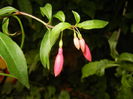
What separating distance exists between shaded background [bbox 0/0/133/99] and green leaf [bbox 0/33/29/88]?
0.48 metres

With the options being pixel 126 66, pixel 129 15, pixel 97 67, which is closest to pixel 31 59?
pixel 97 67

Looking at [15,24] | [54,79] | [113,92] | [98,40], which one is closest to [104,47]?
[98,40]

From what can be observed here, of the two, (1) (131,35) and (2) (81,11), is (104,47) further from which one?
(2) (81,11)

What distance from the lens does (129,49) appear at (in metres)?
2.02

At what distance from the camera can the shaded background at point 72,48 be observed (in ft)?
4.71

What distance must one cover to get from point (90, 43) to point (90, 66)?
360 millimetres

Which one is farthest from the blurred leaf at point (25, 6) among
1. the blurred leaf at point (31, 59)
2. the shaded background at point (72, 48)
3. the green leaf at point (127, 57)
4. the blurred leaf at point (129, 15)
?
the blurred leaf at point (129, 15)

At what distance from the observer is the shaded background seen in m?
1.44

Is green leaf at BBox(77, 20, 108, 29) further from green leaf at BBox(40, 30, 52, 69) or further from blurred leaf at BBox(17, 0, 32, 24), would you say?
blurred leaf at BBox(17, 0, 32, 24)

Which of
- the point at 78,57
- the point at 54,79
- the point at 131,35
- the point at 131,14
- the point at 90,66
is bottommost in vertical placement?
the point at 54,79

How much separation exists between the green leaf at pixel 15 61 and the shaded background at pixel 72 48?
48 cm

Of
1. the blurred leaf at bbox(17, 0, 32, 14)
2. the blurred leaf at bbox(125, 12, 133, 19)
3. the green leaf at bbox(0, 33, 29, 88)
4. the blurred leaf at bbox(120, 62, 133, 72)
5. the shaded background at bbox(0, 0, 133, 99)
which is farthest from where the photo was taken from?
the blurred leaf at bbox(125, 12, 133, 19)

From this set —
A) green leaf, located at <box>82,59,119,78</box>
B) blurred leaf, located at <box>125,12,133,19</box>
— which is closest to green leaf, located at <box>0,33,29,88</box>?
green leaf, located at <box>82,59,119,78</box>

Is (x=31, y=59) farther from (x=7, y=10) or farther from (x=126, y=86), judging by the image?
(x=7, y=10)
